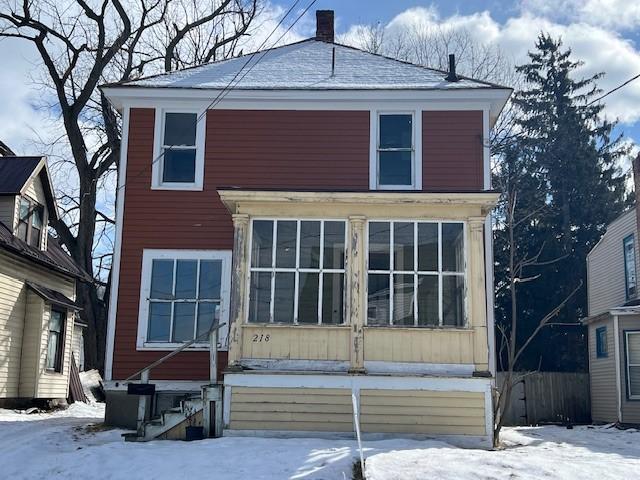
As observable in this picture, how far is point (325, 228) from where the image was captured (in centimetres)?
1212

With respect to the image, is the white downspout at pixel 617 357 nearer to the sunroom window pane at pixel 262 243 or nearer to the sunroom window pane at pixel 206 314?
the sunroom window pane at pixel 206 314

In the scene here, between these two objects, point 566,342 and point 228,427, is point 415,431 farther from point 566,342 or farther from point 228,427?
point 566,342

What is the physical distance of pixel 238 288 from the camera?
11820mm

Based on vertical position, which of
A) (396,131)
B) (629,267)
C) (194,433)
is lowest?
(194,433)

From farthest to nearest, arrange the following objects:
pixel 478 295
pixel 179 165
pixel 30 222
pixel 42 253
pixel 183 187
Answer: pixel 42 253 < pixel 30 222 < pixel 179 165 < pixel 183 187 < pixel 478 295

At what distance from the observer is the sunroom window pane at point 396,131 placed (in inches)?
596

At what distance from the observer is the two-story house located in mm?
11453

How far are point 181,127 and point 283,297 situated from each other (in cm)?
512

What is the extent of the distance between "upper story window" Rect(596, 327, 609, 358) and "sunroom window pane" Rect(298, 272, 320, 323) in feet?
43.5

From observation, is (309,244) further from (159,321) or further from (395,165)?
(159,321)

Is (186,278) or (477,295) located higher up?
(186,278)

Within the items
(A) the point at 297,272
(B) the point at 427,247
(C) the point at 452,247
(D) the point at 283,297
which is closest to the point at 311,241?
(A) the point at 297,272

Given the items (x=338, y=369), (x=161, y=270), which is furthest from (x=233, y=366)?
(x=161, y=270)

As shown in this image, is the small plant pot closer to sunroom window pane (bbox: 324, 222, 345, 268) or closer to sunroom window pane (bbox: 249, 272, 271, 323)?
sunroom window pane (bbox: 249, 272, 271, 323)
